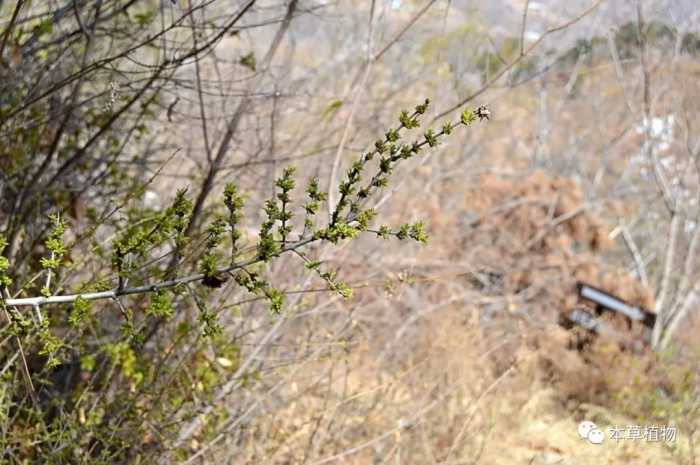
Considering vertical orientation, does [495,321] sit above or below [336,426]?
below

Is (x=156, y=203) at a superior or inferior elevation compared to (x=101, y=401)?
superior

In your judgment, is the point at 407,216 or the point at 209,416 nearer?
the point at 209,416

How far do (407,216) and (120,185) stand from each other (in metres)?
3.88

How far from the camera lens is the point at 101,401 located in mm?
2975

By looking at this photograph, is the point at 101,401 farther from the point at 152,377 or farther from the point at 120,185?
the point at 120,185

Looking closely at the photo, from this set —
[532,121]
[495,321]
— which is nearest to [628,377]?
[495,321]

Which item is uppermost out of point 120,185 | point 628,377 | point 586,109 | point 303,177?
point 120,185

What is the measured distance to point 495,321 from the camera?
6691 mm

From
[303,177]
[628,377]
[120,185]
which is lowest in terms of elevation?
[628,377]

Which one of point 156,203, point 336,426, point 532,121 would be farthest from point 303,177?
point 532,121

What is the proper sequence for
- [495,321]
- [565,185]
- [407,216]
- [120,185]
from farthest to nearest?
[565,185]
[407,216]
[495,321]
[120,185]

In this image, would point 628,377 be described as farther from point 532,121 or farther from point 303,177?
point 532,121

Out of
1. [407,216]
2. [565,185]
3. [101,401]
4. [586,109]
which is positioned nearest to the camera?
[101,401]

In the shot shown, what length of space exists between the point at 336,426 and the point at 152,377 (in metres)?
1.16
